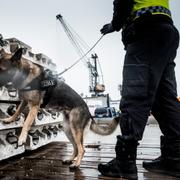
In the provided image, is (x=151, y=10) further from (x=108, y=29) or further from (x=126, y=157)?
(x=126, y=157)

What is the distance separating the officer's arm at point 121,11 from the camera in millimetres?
1796

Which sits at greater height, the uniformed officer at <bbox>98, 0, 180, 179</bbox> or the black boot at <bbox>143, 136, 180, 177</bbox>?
the uniformed officer at <bbox>98, 0, 180, 179</bbox>

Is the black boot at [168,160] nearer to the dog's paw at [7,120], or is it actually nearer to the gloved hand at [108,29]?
the gloved hand at [108,29]

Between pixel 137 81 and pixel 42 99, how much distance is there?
128cm

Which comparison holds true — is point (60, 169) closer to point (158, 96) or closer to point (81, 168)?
point (81, 168)

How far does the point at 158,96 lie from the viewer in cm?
210

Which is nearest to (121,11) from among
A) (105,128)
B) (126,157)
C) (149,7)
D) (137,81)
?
(149,7)

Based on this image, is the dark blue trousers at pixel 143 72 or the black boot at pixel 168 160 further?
the black boot at pixel 168 160

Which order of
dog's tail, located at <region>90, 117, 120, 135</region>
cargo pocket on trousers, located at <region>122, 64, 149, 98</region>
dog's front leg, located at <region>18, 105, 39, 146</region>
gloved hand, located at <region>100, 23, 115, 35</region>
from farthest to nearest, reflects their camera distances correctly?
dog's tail, located at <region>90, 117, 120, 135</region> → dog's front leg, located at <region>18, 105, 39, 146</region> → gloved hand, located at <region>100, 23, 115, 35</region> → cargo pocket on trousers, located at <region>122, 64, 149, 98</region>

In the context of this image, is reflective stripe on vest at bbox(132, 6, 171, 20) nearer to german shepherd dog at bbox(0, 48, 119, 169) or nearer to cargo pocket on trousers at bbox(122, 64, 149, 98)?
cargo pocket on trousers at bbox(122, 64, 149, 98)

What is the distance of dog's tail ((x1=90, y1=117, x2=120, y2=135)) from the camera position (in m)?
2.47

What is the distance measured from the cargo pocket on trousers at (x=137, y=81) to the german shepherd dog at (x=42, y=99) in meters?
0.68

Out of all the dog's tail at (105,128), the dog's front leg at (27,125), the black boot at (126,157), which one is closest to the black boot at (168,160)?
the black boot at (126,157)

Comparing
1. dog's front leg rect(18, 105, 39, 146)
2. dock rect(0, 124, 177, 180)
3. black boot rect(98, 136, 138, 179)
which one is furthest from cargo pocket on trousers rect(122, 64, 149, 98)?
dog's front leg rect(18, 105, 39, 146)
